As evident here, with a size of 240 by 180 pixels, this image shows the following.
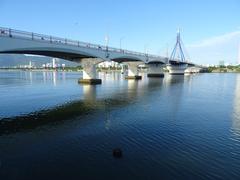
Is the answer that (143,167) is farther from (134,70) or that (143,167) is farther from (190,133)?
(134,70)

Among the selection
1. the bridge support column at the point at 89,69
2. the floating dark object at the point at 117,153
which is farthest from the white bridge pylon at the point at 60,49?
the floating dark object at the point at 117,153

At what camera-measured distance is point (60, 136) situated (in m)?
16.0

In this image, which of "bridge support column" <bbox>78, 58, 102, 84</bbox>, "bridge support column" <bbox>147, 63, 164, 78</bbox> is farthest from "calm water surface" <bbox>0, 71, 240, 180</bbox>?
"bridge support column" <bbox>147, 63, 164, 78</bbox>

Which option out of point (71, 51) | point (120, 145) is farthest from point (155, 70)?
point (120, 145)

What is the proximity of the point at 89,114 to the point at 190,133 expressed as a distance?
10.8 m

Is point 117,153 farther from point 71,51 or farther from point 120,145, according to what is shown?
point 71,51

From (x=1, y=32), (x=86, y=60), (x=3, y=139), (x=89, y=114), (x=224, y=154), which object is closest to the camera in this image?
(x=224, y=154)

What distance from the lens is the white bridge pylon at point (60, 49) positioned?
1134 inches

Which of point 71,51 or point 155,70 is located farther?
point 155,70

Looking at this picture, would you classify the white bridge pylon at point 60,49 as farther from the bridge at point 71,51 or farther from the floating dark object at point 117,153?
the floating dark object at point 117,153

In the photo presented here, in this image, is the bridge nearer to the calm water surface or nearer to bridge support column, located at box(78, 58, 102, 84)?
bridge support column, located at box(78, 58, 102, 84)

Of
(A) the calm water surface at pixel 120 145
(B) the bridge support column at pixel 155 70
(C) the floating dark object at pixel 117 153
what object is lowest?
(A) the calm water surface at pixel 120 145

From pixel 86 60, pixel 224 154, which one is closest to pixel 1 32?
pixel 224 154

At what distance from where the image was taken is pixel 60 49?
40.5m
